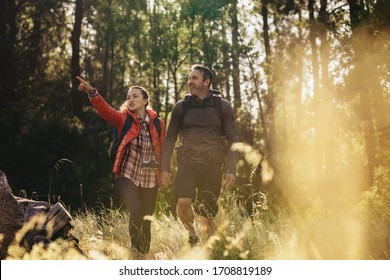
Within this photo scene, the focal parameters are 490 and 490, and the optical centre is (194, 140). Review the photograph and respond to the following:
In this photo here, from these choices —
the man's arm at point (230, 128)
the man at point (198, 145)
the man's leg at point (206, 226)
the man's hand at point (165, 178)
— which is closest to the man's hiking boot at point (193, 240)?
the man at point (198, 145)

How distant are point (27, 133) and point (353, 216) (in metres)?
10.8

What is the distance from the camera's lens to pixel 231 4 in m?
21.7

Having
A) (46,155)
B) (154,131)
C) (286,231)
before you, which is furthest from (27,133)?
(286,231)

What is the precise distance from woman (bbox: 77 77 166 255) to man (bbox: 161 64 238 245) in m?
0.16

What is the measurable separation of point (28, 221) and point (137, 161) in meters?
1.34

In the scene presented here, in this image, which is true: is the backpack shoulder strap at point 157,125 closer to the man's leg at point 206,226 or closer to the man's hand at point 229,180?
the man's hand at point 229,180

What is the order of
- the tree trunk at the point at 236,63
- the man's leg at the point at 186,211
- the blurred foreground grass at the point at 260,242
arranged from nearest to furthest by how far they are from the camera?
the blurred foreground grass at the point at 260,242 < the man's leg at the point at 186,211 < the tree trunk at the point at 236,63

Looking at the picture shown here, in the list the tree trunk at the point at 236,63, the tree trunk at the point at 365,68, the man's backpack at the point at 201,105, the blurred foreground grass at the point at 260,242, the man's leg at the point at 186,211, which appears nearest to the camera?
the blurred foreground grass at the point at 260,242

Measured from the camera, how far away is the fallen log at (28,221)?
5066mm

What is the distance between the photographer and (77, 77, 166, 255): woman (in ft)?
16.9

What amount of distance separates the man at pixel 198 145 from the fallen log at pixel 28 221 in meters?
1.24

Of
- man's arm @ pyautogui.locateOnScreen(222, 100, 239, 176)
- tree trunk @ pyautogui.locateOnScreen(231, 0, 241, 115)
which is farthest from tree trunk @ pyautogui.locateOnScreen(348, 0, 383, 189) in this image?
tree trunk @ pyautogui.locateOnScreen(231, 0, 241, 115)

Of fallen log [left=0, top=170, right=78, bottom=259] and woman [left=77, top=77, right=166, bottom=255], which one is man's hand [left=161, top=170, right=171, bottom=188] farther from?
fallen log [left=0, top=170, right=78, bottom=259]

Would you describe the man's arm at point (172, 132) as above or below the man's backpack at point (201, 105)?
below
